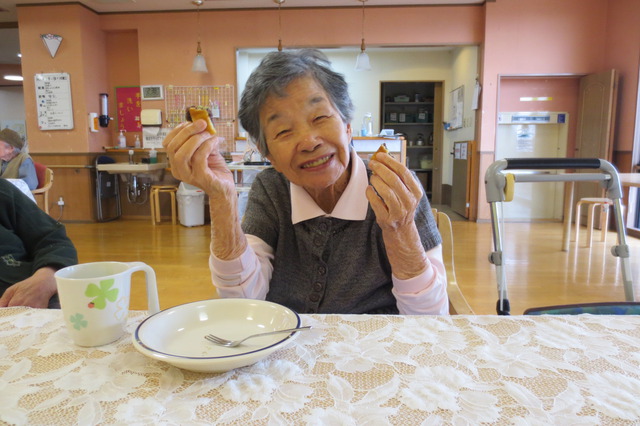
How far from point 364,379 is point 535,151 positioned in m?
6.19

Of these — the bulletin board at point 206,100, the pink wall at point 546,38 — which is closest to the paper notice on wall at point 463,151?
the pink wall at point 546,38

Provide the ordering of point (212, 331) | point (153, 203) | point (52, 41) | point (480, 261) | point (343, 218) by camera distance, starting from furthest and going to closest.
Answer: point (153, 203) → point (52, 41) → point (480, 261) → point (343, 218) → point (212, 331)

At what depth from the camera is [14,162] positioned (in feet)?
14.0

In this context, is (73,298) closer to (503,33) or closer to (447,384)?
(447,384)

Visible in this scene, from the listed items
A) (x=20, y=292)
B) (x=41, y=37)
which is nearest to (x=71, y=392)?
(x=20, y=292)

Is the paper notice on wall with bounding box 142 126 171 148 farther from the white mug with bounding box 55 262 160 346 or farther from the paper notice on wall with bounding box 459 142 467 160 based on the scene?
the white mug with bounding box 55 262 160 346

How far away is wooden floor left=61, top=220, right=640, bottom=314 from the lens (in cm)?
275

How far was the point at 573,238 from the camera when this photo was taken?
4641 millimetres

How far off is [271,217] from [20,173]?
4149 mm

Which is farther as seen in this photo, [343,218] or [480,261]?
[480,261]

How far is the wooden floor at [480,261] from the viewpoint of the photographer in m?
2.75

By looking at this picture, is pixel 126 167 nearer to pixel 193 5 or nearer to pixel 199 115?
pixel 193 5

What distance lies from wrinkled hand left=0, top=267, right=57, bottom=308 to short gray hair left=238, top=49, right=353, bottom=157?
0.65 meters

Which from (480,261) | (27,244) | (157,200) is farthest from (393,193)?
(157,200)
